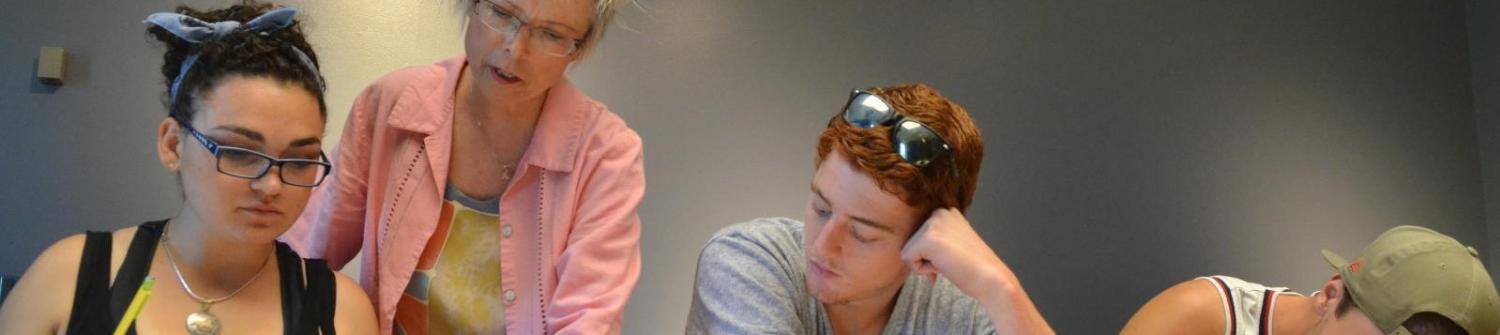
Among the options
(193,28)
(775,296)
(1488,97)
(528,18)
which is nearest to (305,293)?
(193,28)

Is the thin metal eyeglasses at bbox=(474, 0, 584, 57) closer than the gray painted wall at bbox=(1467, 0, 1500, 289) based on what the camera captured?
Yes

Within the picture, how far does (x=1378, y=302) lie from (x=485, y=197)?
4.39ft

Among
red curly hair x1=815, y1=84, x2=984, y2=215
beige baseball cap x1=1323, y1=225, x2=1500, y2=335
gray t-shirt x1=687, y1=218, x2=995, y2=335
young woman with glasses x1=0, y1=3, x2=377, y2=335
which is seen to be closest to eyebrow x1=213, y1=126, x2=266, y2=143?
young woman with glasses x1=0, y1=3, x2=377, y2=335

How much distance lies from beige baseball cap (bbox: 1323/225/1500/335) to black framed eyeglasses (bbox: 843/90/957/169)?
0.76m

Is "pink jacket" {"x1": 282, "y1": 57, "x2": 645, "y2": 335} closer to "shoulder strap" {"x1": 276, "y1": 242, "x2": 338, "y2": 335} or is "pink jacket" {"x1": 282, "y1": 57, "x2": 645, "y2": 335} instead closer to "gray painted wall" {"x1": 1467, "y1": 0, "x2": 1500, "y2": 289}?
"shoulder strap" {"x1": 276, "y1": 242, "x2": 338, "y2": 335}

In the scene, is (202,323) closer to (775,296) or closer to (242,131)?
(242,131)

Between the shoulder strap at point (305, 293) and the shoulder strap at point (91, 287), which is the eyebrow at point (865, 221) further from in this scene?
the shoulder strap at point (91, 287)

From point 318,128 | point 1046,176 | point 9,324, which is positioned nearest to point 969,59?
point 1046,176

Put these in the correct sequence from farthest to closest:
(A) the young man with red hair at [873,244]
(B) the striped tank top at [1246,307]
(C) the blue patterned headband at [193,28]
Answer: (B) the striped tank top at [1246,307], (A) the young man with red hair at [873,244], (C) the blue patterned headband at [193,28]

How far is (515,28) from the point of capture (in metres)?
1.72

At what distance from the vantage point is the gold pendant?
58.0 inches

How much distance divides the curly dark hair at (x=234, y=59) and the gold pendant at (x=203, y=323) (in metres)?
0.23

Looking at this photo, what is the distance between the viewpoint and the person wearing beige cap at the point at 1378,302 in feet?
6.11

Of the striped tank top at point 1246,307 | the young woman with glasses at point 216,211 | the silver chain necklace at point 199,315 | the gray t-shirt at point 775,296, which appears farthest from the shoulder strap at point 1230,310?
the silver chain necklace at point 199,315
